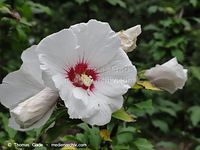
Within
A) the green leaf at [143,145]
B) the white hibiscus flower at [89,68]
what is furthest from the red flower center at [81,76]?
the green leaf at [143,145]

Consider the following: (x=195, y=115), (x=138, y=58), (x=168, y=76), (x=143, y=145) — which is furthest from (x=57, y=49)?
(x=138, y=58)

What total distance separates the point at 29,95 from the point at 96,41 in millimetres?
255

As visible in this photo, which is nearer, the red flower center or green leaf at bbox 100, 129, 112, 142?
the red flower center

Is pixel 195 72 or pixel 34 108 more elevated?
pixel 34 108

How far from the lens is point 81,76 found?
1.29m

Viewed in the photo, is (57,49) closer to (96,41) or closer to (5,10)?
(96,41)

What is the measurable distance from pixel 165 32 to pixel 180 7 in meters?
0.27

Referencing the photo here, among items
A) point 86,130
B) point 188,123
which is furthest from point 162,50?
point 86,130

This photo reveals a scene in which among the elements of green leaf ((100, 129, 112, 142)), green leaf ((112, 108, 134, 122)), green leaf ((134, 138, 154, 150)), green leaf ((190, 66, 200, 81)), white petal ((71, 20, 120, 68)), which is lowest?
green leaf ((190, 66, 200, 81))

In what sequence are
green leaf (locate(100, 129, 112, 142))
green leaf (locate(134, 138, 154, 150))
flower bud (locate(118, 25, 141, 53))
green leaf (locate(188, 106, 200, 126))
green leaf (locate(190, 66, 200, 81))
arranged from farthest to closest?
1. green leaf (locate(190, 66, 200, 81))
2. green leaf (locate(188, 106, 200, 126))
3. green leaf (locate(134, 138, 154, 150))
4. green leaf (locate(100, 129, 112, 142))
5. flower bud (locate(118, 25, 141, 53))

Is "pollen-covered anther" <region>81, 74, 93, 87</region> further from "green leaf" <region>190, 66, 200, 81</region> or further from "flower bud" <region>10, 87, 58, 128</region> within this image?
"green leaf" <region>190, 66, 200, 81</region>

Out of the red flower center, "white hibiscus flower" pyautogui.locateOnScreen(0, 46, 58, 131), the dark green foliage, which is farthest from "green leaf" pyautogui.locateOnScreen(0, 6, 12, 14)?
the red flower center

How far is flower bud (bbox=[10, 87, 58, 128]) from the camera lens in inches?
46.9

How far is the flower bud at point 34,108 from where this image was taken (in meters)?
1.19
